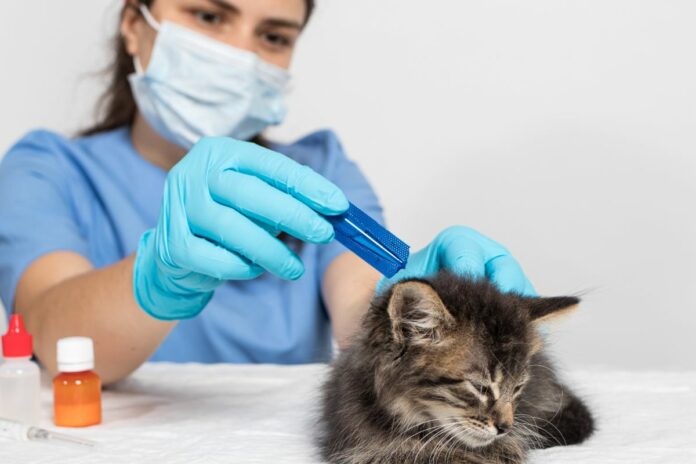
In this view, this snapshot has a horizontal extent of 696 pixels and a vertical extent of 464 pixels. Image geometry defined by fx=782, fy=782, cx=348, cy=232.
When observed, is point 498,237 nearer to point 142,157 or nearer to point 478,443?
point 142,157

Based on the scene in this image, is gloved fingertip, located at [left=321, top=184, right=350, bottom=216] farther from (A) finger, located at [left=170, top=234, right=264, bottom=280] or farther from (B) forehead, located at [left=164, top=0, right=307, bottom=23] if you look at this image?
(B) forehead, located at [left=164, top=0, right=307, bottom=23]

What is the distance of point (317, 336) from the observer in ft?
8.59

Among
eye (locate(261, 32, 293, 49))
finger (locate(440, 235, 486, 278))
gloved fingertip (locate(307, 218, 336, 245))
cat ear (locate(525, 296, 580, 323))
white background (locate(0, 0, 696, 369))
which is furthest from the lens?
white background (locate(0, 0, 696, 369))

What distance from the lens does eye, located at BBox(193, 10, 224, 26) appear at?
2354mm

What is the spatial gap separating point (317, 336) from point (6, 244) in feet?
3.30

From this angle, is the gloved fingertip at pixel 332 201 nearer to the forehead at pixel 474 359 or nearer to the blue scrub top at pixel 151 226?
the forehead at pixel 474 359

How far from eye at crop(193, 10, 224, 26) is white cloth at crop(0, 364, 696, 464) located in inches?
40.4

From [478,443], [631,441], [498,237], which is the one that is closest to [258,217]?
[478,443]

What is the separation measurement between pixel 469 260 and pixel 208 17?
1222 millimetres

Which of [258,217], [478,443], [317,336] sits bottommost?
[317,336]

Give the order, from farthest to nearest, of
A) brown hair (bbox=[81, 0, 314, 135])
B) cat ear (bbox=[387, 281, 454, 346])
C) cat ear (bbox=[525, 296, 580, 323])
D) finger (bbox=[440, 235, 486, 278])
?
brown hair (bbox=[81, 0, 314, 135]), finger (bbox=[440, 235, 486, 278]), cat ear (bbox=[525, 296, 580, 323]), cat ear (bbox=[387, 281, 454, 346])

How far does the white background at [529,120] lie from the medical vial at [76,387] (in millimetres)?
1799

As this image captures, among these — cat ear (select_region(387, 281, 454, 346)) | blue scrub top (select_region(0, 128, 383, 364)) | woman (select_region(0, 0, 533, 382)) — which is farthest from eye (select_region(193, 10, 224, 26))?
cat ear (select_region(387, 281, 454, 346))

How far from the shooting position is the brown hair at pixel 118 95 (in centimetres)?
265
